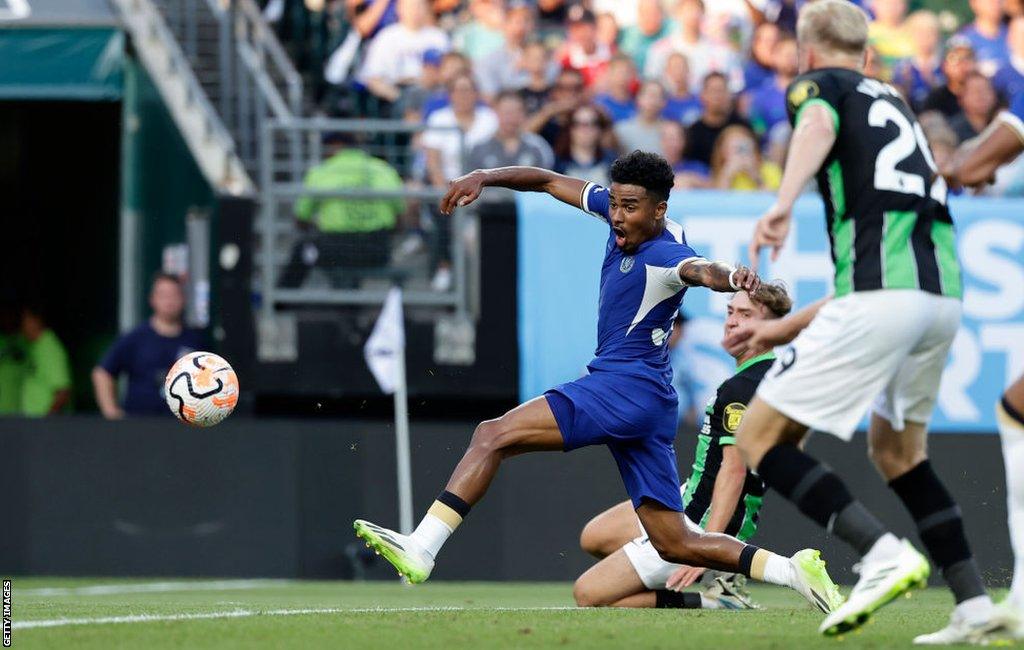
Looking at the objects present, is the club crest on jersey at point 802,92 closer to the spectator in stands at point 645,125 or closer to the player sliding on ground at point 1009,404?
the player sliding on ground at point 1009,404

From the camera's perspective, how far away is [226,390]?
992 centimetres

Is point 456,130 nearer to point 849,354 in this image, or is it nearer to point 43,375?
point 43,375

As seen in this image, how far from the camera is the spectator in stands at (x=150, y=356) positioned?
1465cm

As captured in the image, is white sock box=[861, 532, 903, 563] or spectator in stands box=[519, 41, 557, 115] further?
spectator in stands box=[519, 41, 557, 115]

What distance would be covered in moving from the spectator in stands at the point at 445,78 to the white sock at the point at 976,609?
378 inches

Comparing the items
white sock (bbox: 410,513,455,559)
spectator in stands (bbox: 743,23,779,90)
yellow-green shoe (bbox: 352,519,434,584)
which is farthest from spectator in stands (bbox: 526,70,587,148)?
yellow-green shoe (bbox: 352,519,434,584)

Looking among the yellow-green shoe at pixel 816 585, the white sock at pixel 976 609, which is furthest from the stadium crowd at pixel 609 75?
the white sock at pixel 976 609

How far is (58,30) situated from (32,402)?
3514 mm

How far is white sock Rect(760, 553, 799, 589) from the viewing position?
8.34m

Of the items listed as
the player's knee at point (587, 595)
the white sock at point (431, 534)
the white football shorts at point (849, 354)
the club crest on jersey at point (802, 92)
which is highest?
the club crest on jersey at point (802, 92)

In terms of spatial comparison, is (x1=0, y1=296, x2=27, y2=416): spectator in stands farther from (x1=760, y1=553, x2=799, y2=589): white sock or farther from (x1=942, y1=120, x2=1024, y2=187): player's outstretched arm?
(x1=942, y1=120, x2=1024, y2=187): player's outstretched arm

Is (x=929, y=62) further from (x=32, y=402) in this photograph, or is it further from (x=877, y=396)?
(x=877, y=396)

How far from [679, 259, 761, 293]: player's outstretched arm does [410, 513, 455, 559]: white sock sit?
162 centimetres

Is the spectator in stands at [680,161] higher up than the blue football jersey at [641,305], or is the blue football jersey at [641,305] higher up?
the spectator in stands at [680,161]
